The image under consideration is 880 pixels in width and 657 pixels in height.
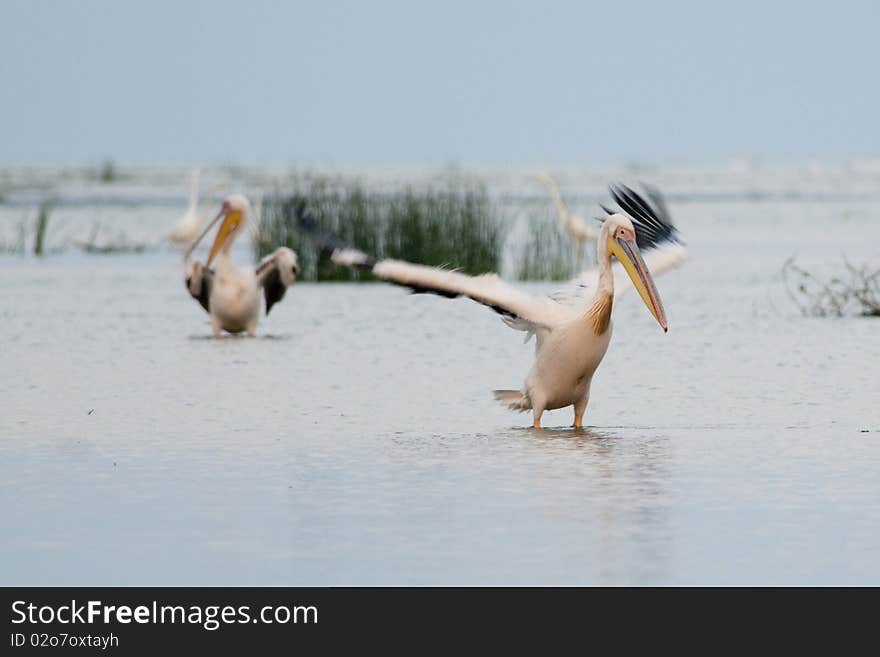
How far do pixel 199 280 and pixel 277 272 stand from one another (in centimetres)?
57

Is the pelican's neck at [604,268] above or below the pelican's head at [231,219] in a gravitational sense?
above

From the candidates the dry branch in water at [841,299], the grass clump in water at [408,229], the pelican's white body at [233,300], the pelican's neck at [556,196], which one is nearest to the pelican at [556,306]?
the dry branch in water at [841,299]

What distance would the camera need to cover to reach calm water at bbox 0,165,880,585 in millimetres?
5289

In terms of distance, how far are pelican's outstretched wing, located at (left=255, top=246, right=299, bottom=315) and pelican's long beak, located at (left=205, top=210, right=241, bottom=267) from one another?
18.1 inches

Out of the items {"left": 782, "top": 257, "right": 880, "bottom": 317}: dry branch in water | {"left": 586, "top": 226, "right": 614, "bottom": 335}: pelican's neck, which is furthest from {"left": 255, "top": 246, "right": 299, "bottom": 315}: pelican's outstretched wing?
{"left": 586, "top": 226, "right": 614, "bottom": 335}: pelican's neck

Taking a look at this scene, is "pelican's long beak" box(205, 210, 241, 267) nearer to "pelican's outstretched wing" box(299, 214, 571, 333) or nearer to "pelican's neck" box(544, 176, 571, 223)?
"pelican's neck" box(544, 176, 571, 223)

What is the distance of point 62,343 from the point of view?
40.7ft

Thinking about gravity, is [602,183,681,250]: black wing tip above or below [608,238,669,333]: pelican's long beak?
above

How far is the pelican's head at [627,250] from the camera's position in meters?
8.14

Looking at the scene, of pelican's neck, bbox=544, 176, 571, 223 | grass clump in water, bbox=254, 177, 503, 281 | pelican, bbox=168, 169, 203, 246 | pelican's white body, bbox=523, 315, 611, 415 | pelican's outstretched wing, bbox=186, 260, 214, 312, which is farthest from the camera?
pelican, bbox=168, 169, 203, 246

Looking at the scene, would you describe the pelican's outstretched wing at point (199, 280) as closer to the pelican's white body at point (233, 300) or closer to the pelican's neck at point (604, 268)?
the pelican's white body at point (233, 300)

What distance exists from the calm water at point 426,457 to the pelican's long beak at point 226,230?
1.90 feet
